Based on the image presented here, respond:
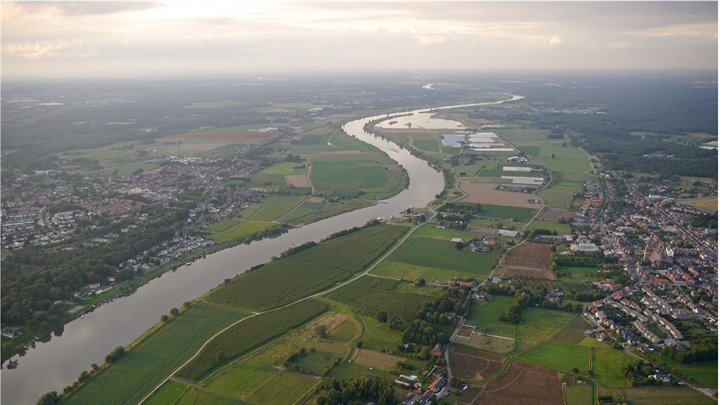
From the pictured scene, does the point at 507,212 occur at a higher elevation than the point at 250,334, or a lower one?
higher

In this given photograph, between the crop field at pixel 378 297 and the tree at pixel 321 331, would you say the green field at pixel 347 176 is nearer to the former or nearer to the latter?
the crop field at pixel 378 297

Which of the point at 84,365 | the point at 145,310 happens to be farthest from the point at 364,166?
the point at 84,365

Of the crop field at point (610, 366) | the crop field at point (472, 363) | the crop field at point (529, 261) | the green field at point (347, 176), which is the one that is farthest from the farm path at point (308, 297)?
the green field at point (347, 176)

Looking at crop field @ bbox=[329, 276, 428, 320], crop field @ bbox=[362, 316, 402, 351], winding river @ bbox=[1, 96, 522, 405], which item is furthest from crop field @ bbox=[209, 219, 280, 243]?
crop field @ bbox=[362, 316, 402, 351]

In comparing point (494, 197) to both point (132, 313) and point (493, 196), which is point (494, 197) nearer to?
point (493, 196)

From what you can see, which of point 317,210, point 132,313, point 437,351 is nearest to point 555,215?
point 317,210

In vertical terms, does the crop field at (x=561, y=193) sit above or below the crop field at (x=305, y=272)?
above
